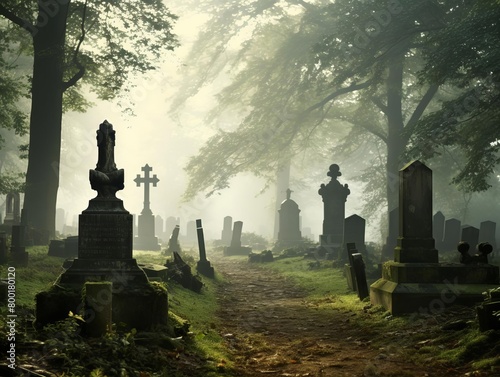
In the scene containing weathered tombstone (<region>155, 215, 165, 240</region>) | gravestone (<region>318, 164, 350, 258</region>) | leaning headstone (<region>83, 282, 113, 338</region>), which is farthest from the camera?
weathered tombstone (<region>155, 215, 165, 240</region>)

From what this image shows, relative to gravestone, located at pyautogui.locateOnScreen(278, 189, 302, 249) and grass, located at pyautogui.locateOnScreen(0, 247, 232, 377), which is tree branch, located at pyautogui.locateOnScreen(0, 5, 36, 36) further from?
gravestone, located at pyautogui.locateOnScreen(278, 189, 302, 249)

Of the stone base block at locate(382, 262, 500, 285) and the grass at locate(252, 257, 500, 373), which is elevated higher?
the stone base block at locate(382, 262, 500, 285)

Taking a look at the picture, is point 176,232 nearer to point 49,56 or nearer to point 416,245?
point 49,56

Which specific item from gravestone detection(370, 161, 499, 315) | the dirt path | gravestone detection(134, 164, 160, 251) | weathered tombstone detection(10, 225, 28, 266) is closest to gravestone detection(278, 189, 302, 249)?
gravestone detection(134, 164, 160, 251)

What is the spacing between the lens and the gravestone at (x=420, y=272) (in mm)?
9539

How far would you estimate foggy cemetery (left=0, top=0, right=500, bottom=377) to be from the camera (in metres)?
6.89

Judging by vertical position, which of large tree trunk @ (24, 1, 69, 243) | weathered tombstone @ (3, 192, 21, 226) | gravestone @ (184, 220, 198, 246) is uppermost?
large tree trunk @ (24, 1, 69, 243)

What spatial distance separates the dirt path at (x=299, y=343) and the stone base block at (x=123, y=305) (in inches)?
48.2

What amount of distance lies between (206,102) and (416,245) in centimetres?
5395

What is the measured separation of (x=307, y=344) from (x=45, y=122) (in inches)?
580

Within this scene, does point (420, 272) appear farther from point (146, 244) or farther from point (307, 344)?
point (146, 244)

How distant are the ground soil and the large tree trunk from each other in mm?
9154

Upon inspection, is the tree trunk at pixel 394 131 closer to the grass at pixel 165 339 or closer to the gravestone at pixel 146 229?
the gravestone at pixel 146 229

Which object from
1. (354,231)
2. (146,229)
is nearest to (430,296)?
(354,231)
